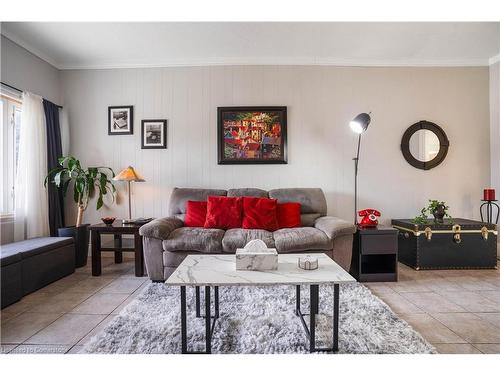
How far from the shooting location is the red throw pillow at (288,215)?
3.11 m

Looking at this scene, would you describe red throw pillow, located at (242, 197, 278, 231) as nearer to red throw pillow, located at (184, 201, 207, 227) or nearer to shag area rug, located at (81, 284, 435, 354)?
red throw pillow, located at (184, 201, 207, 227)

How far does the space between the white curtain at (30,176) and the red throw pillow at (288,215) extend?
110 inches

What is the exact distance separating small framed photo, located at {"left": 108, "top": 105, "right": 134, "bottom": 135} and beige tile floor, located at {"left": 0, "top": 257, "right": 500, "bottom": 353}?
182 cm

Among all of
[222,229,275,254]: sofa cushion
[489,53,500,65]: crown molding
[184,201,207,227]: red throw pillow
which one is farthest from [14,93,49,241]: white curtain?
[489,53,500,65]: crown molding

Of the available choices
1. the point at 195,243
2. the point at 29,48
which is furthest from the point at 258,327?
the point at 29,48

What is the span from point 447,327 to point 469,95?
10.8 ft

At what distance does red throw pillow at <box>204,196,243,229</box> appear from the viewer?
9.92 ft

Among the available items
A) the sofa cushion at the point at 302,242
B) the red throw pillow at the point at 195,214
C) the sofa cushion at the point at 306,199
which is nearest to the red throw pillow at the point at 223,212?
the red throw pillow at the point at 195,214

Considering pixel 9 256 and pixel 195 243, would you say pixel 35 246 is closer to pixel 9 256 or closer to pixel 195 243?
pixel 9 256

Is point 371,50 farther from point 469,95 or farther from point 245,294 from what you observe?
point 245,294

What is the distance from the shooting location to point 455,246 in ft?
9.99

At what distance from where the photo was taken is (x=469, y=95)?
3.68 m

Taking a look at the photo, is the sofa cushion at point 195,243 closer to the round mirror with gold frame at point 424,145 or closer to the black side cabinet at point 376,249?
the black side cabinet at point 376,249

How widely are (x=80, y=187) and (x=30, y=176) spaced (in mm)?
504
